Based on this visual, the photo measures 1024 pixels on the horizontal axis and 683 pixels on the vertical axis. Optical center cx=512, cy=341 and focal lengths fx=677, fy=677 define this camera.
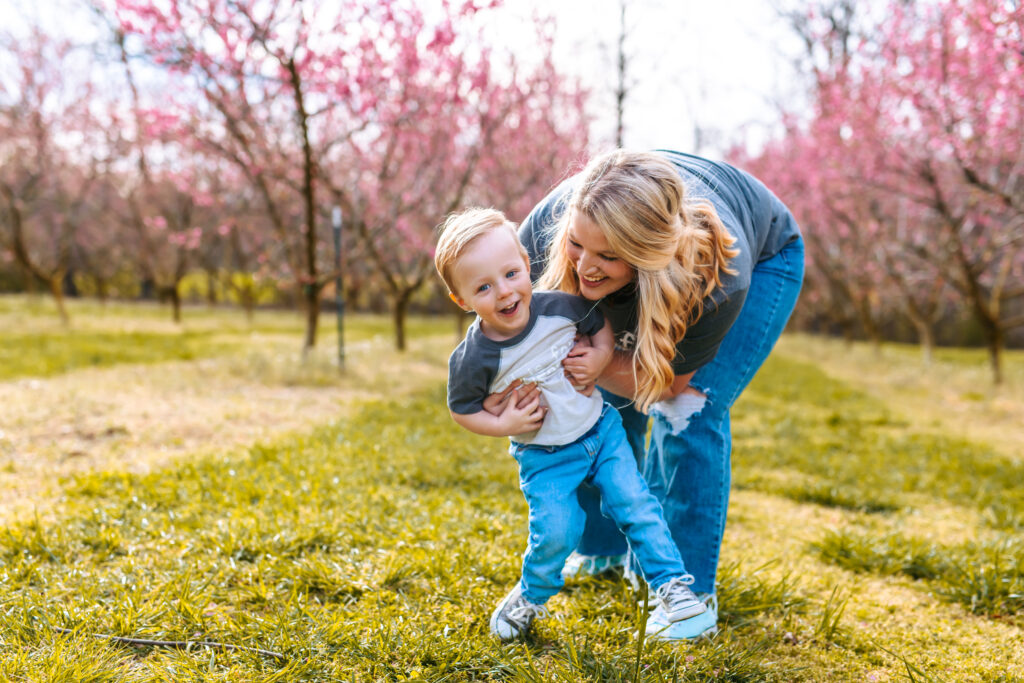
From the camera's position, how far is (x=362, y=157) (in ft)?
32.6

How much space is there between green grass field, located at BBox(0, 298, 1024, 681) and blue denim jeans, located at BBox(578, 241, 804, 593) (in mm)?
260

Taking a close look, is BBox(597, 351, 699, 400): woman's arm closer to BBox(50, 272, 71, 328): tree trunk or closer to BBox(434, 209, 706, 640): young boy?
BBox(434, 209, 706, 640): young boy

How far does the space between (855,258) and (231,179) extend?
12.6 m

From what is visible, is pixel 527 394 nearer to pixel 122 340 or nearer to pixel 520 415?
pixel 520 415

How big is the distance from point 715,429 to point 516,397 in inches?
27.6

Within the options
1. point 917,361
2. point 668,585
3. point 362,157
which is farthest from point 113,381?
point 917,361

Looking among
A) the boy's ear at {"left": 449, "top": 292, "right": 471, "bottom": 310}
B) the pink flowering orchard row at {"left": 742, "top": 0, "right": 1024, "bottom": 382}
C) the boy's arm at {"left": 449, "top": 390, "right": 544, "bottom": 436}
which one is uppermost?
the pink flowering orchard row at {"left": 742, "top": 0, "right": 1024, "bottom": 382}

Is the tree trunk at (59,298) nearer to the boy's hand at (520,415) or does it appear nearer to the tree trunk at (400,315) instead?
the tree trunk at (400,315)

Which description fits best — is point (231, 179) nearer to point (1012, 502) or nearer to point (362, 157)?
point (362, 157)

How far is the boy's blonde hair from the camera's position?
1789mm

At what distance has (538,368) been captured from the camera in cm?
191

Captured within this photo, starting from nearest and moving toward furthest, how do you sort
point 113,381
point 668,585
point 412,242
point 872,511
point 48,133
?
point 668,585
point 872,511
point 113,381
point 412,242
point 48,133

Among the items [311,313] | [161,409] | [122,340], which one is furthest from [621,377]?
[122,340]

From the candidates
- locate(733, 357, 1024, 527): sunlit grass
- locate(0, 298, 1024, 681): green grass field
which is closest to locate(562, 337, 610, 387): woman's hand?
locate(0, 298, 1024, 681): green grass field
